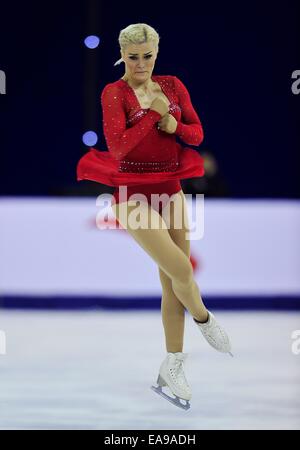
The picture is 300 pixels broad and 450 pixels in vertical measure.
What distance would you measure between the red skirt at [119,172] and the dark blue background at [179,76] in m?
6.64

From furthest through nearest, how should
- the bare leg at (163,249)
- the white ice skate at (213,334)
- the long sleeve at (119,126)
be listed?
the white ice skate at (213,334)
the bare leg at (163,249)
the long sleeve at (119,126)

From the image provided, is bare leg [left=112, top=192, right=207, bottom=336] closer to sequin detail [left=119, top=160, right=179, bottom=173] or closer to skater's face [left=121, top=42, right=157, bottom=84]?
sequin detail [left=119, top=160, right=179, bottom=173]

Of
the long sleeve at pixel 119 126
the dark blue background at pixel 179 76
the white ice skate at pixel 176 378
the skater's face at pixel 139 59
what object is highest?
the dark blue background at pixel 179 76

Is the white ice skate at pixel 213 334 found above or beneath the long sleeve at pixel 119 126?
beneath

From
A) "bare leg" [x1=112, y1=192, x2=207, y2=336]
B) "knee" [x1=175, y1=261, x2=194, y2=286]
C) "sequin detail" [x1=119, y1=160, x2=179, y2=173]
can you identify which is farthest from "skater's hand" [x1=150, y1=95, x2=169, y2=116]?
"knee" [x1=175, y1=261, x2=194, y2=286]

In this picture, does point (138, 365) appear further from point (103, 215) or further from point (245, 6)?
point (245, 6)

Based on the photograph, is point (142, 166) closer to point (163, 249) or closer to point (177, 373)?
point (163, 249)

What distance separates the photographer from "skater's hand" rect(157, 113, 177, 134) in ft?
13.0

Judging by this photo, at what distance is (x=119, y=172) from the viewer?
4.06 m

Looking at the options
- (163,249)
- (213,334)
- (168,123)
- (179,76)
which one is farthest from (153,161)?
(179,76)

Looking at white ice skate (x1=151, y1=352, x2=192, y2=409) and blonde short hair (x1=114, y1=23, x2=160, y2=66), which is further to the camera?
white ice skate (x1=151, y1=352, x2=192, y2=409)

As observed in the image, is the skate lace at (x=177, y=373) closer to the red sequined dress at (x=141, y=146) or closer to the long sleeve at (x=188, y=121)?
the red sequined dress at (x=141, y=146)

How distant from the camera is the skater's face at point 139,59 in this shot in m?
3.96

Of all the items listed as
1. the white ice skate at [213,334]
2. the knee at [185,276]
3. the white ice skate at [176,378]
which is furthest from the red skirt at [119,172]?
the white ice skate at [176,378]
